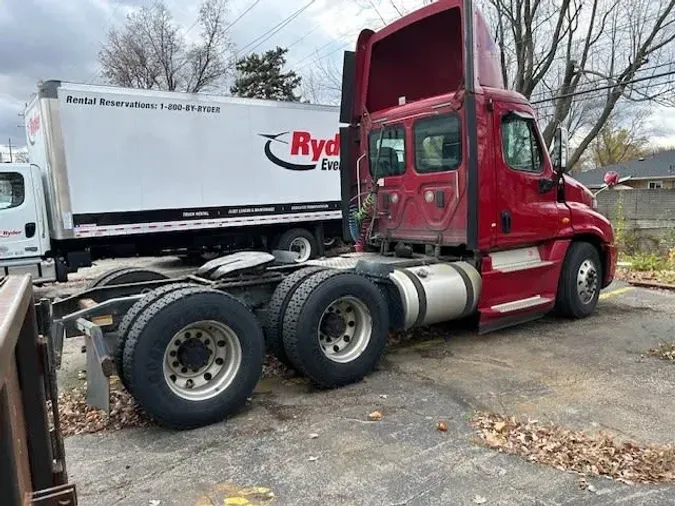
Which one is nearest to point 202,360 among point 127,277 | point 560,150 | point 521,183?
point 127,277

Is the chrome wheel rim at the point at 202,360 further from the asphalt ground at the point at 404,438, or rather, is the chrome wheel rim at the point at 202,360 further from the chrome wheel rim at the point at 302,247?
the chrome wheel rim at the point at 302,247

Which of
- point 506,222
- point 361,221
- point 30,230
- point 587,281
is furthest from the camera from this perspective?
point 30,230

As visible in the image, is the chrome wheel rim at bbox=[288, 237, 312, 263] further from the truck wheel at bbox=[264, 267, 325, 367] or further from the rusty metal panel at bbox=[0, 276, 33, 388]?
the rusty metal panel at bbox=[0, 276, 33, 388]

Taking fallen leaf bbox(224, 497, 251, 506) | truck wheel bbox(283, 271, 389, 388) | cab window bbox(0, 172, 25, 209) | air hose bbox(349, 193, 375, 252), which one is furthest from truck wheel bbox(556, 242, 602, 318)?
cab window bbox(0, 172, 25, 209)

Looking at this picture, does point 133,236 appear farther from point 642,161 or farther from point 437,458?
point 642,161

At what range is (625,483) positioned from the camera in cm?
328

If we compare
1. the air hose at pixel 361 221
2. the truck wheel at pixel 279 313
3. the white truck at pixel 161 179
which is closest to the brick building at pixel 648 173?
A: the white truck at pixel 161 179

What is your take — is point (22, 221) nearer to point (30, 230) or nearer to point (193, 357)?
point (30, 230)

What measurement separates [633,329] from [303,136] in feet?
26.9

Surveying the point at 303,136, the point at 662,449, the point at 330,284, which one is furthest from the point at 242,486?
the point at 303,136

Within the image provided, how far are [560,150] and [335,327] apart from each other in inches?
142

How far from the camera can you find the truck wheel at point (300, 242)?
41.7 feet

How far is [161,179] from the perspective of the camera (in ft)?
35.7

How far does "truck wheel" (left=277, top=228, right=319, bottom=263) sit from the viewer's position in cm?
1271
